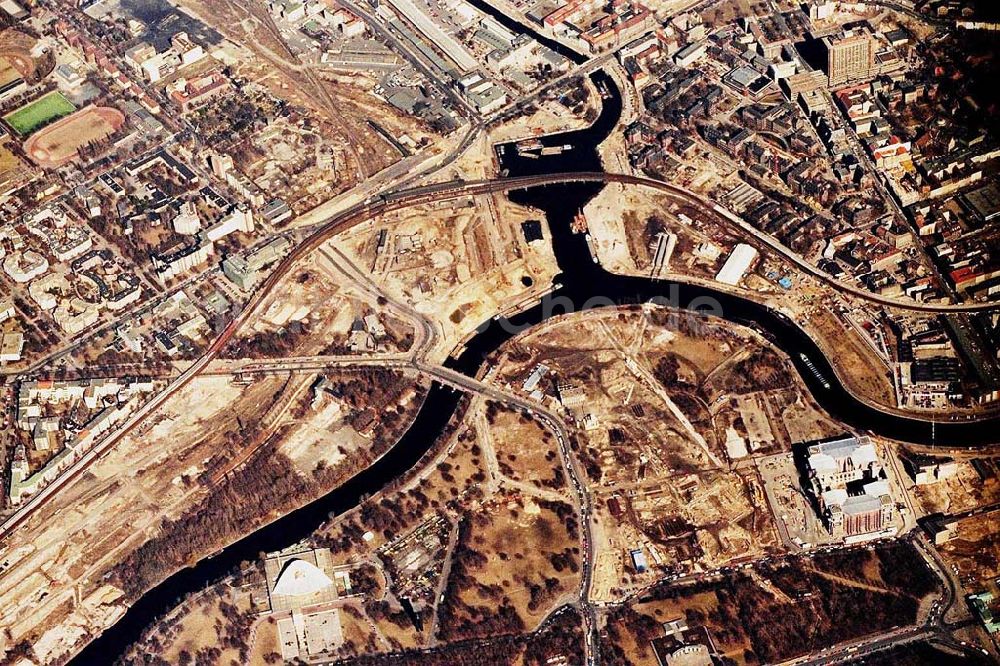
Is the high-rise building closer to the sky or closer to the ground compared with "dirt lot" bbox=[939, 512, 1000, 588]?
closer to the sky

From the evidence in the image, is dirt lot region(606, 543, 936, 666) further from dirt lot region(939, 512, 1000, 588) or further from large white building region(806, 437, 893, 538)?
dirt lot region(939, 512, 1000, 588)

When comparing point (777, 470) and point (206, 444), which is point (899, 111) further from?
point (206, 444)

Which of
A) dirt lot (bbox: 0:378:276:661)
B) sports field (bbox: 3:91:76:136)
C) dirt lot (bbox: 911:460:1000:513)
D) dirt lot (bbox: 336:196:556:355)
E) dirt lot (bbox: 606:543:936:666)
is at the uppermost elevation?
sports field (bbox: 3:91:76:136)

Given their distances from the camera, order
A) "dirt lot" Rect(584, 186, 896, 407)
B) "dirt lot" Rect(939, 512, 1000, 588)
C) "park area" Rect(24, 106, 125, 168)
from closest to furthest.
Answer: "dirt lot" Rect(939, 512, 1000, 588), "dirt lot" Rect(584, 186, 896, 407), "park area" Rect(24, 106, 125, 168)

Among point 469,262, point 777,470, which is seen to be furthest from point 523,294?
point 777,470

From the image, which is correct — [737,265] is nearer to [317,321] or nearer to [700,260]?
[700,260]

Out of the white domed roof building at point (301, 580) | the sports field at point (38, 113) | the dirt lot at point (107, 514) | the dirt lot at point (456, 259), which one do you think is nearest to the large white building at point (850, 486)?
the dirt lot at point (456, 259)

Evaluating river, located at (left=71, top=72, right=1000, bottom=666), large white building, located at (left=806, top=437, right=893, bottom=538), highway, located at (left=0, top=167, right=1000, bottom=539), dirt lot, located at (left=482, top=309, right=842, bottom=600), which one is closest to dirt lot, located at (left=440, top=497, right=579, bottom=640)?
dirt lot, located at (left=482, top=309, right=842, bottom=600)

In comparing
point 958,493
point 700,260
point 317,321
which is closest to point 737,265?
point 700,260
